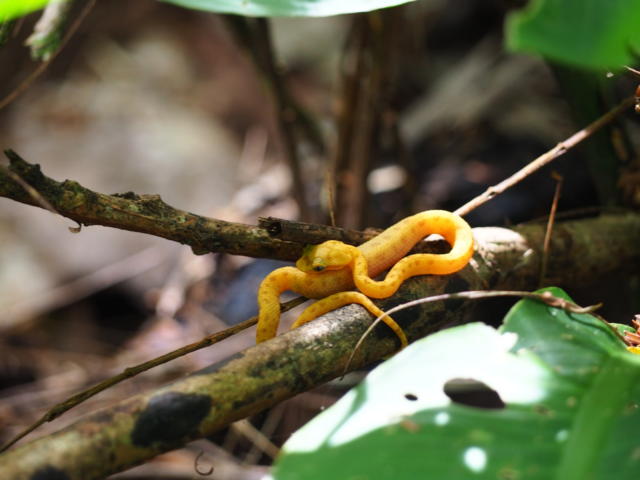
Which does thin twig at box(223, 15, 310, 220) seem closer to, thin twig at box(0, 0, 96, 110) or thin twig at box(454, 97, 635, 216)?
thin twig at box(0, 0, 96, 110)

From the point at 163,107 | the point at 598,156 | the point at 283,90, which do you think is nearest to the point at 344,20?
the point at 163,107

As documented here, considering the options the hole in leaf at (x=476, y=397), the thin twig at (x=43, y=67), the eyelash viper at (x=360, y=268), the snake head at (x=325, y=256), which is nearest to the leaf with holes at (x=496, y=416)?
the eyelash viper at (x=360, y=268)

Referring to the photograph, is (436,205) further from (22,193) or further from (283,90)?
(22,193)

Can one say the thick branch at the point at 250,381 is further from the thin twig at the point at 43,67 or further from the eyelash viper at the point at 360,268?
the thin twig at the point at 43,67

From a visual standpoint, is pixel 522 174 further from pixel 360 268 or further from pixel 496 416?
pixel 496 416

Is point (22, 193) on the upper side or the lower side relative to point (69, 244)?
upper

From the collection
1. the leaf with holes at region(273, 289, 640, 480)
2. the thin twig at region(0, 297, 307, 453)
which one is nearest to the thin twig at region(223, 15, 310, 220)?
the thin twig at region(0, 297, 307, 453)
